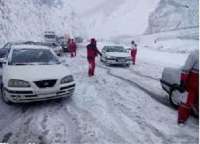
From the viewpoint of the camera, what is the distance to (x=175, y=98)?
6.58 meters

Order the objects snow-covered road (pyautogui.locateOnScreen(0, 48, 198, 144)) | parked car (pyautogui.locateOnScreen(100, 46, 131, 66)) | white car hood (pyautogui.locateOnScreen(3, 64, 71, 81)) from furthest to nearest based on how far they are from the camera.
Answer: parked car (pyautogui.locateOnScreen(100, 46, 131, 66)) → white car hood (pyautogui.locateOnScreen(3, 64, 71, 81)) → snow-covered road (pyautogui.locateOnScreen(0, 48, 198, 144))

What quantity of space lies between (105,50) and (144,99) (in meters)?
9.25

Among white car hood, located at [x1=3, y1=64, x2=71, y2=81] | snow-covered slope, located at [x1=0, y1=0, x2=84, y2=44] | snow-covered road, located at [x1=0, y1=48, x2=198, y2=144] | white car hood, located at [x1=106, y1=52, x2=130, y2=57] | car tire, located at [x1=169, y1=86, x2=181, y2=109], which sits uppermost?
snow-covered slope, located at [x1=0, y1=0, x2=84, y2=44]

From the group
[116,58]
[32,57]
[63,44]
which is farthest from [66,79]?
[63,44]

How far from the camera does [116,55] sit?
48.7 feet

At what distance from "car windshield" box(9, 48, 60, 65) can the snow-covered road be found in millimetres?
1297

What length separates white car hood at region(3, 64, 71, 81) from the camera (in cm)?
611

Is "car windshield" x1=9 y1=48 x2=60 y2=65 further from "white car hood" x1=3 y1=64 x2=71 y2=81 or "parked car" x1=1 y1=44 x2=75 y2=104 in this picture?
"white car hood" x1=3 y1=64 x2=71 y2=81

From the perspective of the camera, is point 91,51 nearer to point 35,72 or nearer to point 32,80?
point 35,72

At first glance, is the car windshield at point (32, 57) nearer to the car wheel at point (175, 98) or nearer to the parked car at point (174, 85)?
the parked car at point (174, 85)

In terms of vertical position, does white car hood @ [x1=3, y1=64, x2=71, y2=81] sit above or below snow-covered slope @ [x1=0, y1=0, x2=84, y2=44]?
below

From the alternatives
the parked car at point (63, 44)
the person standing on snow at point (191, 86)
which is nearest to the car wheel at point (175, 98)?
the person standing on snow at point (191, 86)

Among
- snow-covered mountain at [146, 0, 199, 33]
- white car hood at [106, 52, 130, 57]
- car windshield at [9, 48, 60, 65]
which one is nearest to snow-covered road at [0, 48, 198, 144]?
car windshield at [9, 48, 60, 65]

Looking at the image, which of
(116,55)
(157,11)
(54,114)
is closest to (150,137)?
(54,114)
